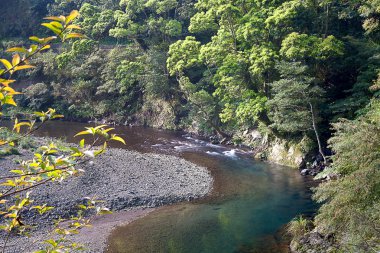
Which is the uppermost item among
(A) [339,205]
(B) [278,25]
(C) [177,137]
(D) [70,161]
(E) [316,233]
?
(B) [278,25]

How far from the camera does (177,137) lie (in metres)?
31.0

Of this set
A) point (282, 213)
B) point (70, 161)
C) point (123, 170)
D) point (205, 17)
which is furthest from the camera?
point (205, 17)

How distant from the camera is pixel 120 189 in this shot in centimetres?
1738

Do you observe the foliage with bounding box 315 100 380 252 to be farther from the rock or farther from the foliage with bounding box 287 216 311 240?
the rock

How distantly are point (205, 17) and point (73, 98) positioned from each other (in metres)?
19.6

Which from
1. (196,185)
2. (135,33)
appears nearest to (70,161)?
(196,185)

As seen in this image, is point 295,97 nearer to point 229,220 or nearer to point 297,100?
point 297,100

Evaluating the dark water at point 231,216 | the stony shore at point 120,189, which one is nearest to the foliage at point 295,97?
the dark water at point 231,216

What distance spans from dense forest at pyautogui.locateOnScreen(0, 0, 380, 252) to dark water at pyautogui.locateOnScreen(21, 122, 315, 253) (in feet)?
4.87

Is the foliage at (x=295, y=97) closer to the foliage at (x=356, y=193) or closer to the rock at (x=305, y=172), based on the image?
the rock at (x=305, y=172)

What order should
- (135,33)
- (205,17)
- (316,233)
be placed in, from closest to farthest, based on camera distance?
(316,233) < (205,17) < (135,33)

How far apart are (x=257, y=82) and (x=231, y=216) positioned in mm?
14446

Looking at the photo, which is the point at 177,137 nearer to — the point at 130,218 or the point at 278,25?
the point at 278,25

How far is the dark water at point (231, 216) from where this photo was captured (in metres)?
12.3
